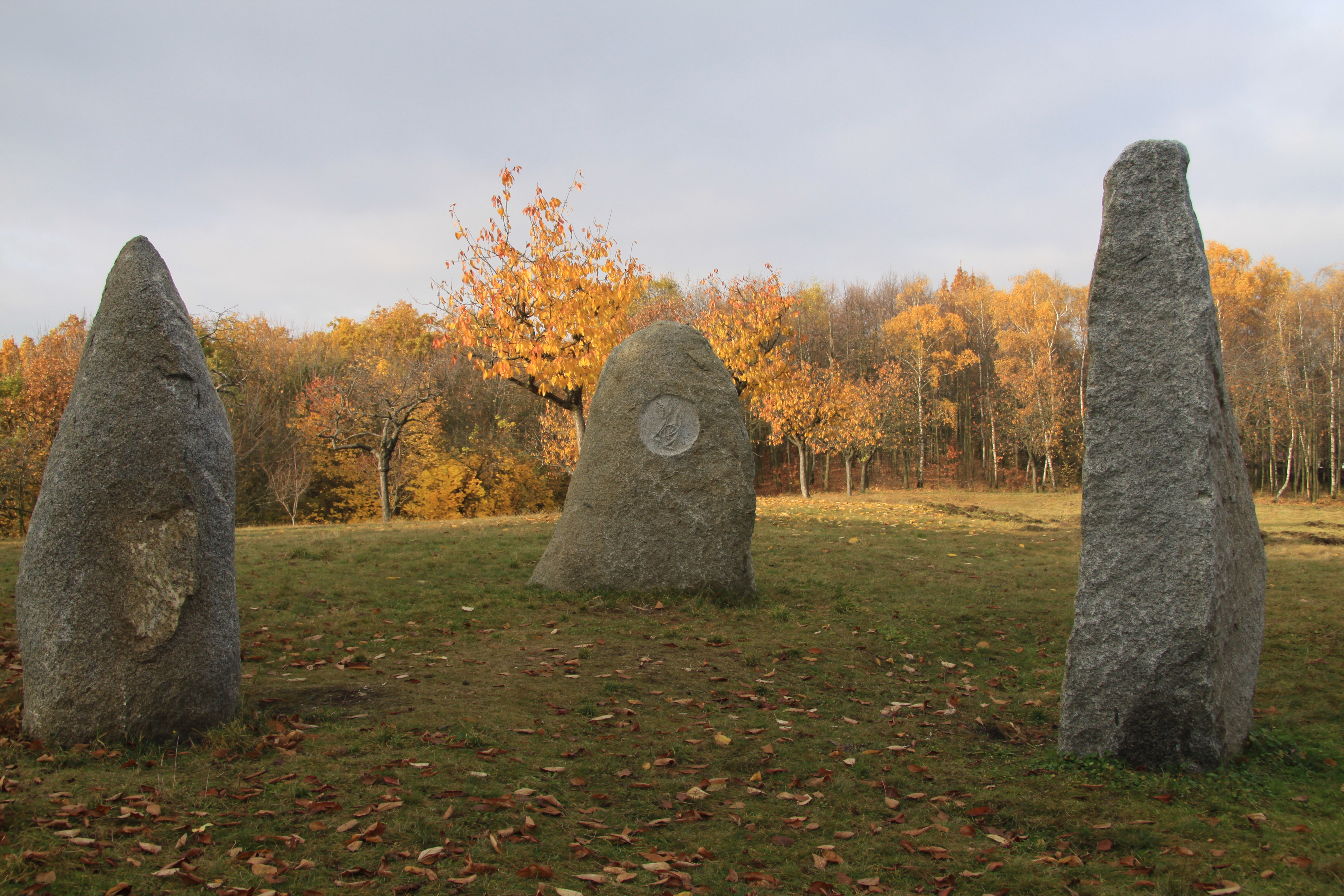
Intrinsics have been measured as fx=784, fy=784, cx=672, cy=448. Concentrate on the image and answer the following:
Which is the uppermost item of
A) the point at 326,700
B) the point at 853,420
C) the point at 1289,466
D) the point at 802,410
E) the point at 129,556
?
the point at 802,410

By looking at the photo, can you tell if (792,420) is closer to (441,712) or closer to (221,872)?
(441,712)

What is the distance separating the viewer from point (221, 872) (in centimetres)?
337

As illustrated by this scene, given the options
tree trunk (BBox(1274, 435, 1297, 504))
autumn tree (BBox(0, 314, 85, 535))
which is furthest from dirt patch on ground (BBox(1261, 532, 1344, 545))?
autumn tree (BBox(0, 314, 85, 535))

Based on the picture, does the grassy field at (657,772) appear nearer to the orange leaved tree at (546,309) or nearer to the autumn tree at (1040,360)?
the orange leaved tree at (546,309)

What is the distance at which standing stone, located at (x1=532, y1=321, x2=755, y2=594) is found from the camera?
976 centimetres

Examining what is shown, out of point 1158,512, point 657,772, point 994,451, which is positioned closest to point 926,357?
point 994,451

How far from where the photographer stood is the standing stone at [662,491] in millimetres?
9758

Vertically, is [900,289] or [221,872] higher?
[900,289]

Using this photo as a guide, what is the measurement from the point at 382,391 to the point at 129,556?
87.0ft

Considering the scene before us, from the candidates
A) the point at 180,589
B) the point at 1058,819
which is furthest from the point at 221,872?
the point at 1058,819

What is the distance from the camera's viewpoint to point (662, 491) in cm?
978

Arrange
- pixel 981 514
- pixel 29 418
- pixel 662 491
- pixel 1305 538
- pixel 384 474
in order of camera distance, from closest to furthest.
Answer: pixel 662 491 < pixel 1305 538 < pixel 384 474 < pixel 981 514 < pixel 29 418

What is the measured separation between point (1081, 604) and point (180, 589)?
18.3 feet

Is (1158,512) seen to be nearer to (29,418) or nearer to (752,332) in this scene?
(752,332)
